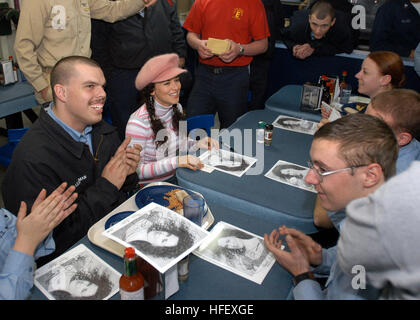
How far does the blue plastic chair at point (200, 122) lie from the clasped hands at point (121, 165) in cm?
79

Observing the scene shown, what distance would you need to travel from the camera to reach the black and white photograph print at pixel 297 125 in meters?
2.67

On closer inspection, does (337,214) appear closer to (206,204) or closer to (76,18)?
(206,204)

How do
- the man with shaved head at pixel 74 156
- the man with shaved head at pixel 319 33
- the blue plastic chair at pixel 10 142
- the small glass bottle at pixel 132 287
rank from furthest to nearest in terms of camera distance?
the man with shaved head at pixel 319 33 → the blue plastic chair at pixel 10 142 → the man with shaved head at pixel 74 156 → the small glass bottle at pixel 132 287

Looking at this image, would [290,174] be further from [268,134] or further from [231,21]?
[231,21]

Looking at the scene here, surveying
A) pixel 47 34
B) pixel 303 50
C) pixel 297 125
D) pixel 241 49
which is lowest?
pixel 297 125

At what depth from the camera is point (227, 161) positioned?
2.14 metres

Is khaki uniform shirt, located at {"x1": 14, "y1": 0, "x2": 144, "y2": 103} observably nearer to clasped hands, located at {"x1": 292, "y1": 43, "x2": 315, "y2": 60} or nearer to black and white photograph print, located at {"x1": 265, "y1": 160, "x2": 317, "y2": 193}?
black and white photograph print, located at {"x1": 265, "y1": 160, "x2": 317, "y2": 193}

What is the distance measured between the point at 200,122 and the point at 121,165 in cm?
103

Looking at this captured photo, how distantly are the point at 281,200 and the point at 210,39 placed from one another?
184 cm

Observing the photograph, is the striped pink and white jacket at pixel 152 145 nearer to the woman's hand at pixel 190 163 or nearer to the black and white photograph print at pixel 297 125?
the woman's hand at pixel 190 163

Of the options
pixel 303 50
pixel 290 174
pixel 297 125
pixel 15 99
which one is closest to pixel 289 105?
pixel 297 125

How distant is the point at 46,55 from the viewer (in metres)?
2.94

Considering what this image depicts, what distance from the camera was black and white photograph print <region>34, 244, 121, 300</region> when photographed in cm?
121

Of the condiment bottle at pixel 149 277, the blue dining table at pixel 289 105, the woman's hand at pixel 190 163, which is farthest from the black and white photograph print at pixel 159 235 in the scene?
the blue dining table at pixel 289 105
